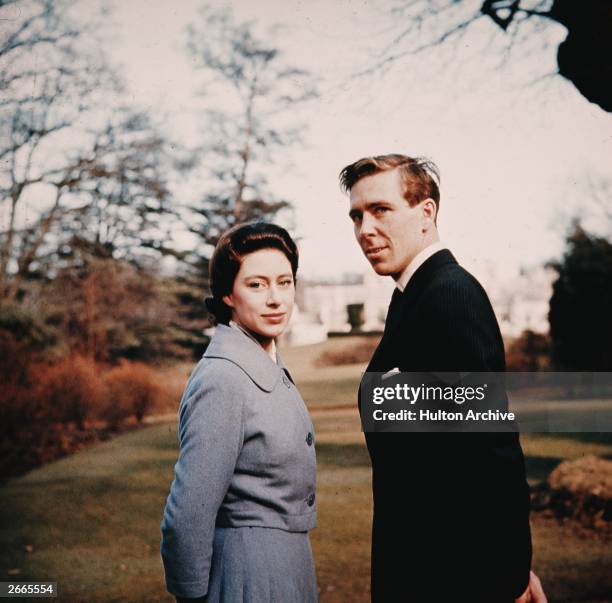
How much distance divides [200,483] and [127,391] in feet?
13.3

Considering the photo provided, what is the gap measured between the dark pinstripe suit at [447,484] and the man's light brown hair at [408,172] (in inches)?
8.4

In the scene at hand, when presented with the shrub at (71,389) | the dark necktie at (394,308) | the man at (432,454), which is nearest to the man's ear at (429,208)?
the man at (432,454)

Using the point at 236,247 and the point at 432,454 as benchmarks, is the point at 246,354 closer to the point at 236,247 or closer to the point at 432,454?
the point at 236,247

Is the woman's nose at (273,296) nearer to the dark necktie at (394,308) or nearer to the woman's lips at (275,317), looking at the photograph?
the woman's lips at (275,317)

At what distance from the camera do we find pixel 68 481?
4.90 meters

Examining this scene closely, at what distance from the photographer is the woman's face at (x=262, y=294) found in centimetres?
180

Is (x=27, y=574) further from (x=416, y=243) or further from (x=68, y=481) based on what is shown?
(x=416, y=243)

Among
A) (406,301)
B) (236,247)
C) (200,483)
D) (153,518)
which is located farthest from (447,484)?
(153,518)

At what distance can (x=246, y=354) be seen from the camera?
1733mm

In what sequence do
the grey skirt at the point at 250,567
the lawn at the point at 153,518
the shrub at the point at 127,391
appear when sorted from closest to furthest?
the grey skirt at the point at 250,567, the lawn at the point at 153,518, the shrub at the point at 127,391

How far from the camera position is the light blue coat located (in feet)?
5.10

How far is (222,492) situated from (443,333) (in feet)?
2.36

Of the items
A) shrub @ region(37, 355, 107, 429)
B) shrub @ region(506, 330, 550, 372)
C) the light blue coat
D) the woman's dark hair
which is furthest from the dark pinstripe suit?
shrub @ region(37, 355, 107, 429)

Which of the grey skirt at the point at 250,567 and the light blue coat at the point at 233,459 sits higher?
the light blue coat at the point at 233,459
